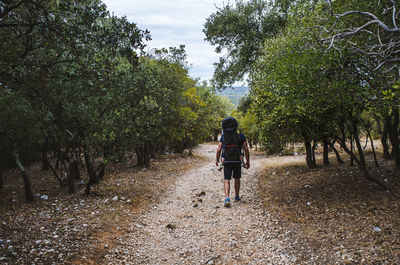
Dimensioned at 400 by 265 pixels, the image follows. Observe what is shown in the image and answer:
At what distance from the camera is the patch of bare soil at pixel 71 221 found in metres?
6.36

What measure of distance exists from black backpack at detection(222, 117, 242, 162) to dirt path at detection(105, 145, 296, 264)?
1.95 m

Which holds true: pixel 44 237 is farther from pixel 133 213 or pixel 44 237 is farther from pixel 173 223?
pixel 173 223

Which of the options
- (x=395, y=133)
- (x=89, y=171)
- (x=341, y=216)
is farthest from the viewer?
(x=89, y=171)

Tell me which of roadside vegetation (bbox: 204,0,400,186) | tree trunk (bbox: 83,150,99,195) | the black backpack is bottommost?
tree trunk (bbox: 83,150,99,195)

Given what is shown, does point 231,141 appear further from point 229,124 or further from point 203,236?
point 203,236

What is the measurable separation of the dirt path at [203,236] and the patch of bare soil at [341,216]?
2.15 feet

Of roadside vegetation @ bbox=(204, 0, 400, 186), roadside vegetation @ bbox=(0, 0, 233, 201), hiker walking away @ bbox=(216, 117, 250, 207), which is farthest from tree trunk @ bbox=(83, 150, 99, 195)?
roadside vegetation @ bbox=(204, 0, 400, 186)

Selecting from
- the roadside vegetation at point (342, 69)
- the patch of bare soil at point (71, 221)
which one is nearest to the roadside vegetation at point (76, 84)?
the patch of bare soil at point (71, 221)

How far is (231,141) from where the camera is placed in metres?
9.62

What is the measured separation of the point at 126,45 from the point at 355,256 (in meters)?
7.03

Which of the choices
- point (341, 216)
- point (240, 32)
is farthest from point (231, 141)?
point (240, 32)

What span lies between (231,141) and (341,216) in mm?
4270

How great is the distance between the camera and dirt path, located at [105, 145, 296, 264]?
20.6 ft

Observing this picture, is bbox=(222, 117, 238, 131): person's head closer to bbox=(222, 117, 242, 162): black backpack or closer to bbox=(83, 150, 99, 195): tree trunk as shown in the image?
bbox=(222, 117, 242, 162): black backpack
